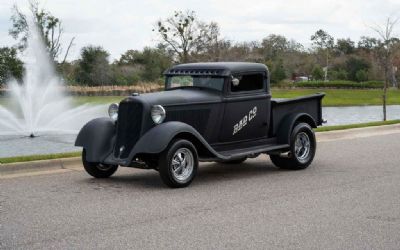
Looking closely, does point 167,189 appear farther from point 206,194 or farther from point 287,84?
point 287,84

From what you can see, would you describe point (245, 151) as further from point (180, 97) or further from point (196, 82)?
point (180, 97)

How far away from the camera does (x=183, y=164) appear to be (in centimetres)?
928

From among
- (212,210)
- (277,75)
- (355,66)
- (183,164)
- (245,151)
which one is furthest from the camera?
(355,66)

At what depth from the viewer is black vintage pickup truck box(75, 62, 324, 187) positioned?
30.1ft

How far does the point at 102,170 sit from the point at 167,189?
142 centimetres

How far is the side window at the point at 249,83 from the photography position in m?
10.4

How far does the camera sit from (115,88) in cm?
3831

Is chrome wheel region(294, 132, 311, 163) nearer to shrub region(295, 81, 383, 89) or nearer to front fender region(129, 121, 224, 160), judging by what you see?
front fender region(129, 121, 224, 160)

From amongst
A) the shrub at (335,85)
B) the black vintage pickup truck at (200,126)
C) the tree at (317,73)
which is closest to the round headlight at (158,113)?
the black vintage pickup truck at (200,126)

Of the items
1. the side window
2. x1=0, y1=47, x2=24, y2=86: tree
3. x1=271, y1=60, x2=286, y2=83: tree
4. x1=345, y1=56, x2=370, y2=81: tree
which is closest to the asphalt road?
the side window

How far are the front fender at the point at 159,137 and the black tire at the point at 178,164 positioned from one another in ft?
0.50

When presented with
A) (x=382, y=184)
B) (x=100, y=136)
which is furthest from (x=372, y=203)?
(x=100, y=136)

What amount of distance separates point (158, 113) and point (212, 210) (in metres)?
2.04

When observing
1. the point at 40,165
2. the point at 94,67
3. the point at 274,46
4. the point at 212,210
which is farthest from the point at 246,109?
the point at 274,46
